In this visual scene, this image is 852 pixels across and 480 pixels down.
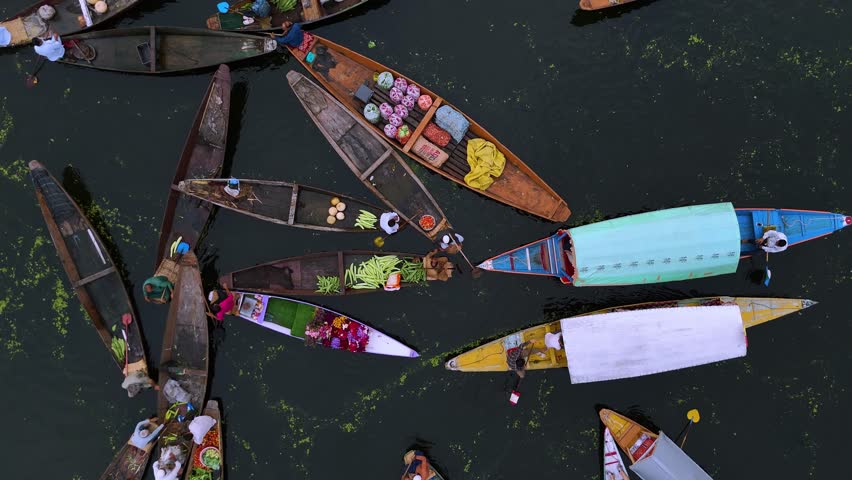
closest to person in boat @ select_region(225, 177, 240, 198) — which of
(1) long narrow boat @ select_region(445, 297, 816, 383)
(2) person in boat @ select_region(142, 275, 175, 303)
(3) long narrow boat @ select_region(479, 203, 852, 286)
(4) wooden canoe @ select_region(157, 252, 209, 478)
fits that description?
(4) wooden canoe @ select_region(157, 252, 209, 478)

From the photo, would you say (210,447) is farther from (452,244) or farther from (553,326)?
(553,326)

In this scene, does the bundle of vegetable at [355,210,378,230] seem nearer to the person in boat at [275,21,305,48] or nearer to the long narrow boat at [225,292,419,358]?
the long narrow boat at [225,292,419,358]

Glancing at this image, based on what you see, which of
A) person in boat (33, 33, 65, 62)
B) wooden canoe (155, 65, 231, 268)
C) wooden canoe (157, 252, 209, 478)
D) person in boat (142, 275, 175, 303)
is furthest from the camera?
wooden canoe (155, 65, 231, 268)

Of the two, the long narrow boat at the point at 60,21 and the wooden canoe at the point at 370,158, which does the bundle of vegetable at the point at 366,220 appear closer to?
the wooden canoe at the point at 370,158

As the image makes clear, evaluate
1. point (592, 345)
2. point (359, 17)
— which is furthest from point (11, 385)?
point (592, 345)

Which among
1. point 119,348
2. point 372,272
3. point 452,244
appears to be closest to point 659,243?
point 452,244

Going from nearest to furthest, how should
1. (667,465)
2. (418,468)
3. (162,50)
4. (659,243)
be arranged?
(659,243), (667,465), (418,468), (162,50)
